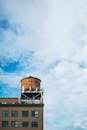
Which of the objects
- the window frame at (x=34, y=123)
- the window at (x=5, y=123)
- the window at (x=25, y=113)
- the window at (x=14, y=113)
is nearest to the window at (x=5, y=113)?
the window at (x=14, y=113)

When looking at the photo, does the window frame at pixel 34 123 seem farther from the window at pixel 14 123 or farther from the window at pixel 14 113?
the window at pixel 14 113

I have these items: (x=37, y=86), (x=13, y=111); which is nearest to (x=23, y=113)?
(x=13, y=111)

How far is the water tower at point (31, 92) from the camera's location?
101938 mm

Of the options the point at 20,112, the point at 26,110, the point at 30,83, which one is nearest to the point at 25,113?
the point at 26,110

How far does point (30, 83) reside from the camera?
10338 centimetres

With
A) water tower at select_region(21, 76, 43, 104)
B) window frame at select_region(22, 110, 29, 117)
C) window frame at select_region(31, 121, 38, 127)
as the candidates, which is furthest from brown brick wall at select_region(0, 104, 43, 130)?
water tower at select_region(21, 76, 43, 104)

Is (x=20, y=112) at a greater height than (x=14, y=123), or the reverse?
(x=20, y=112)

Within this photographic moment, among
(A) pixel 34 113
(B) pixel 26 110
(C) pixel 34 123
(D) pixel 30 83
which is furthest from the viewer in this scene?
(D) pixel 30 83

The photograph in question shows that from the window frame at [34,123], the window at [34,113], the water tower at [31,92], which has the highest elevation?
the water tower at [31,92]

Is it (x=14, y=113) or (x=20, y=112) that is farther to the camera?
(x=20, y=112)

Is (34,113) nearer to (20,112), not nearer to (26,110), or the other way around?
(26,110)

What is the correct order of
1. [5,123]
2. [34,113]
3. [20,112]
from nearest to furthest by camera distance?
[5,123], [34,113], [20,112]

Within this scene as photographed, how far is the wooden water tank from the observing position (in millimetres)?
102875

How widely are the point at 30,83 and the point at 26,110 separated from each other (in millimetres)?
8880
